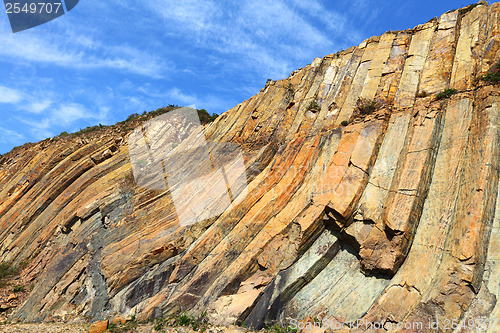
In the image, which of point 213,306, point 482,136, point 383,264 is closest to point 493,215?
point 482,136

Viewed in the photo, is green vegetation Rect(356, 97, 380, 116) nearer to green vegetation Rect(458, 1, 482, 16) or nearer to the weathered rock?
green vegetation Rect(458, 1, 482, 16)

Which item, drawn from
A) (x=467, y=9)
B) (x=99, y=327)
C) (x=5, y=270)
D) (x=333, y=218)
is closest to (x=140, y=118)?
(x=5, y=270)

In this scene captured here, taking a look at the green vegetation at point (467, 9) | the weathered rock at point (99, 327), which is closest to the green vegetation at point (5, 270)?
the weathered rock at point (99, 327)

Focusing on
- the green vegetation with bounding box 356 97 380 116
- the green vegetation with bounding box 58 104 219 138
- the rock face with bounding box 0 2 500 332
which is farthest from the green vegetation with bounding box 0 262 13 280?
the green vegetation with bounding box 356 97 380 116

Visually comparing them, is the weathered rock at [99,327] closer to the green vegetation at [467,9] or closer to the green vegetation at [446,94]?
the green vegetation at [446,94]

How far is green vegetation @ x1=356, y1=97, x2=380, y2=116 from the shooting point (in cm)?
1662

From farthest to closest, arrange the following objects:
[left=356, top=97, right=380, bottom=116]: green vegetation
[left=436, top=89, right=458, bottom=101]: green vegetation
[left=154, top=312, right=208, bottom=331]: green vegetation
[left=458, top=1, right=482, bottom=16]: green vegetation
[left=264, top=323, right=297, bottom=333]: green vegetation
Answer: [left=458, top=1, right=482, bottom=16]: green vegetation
[left=356, top=97, right=380, bottom=116]: green vegetation
[left=436, top=89, right=458, bottom=101]: green vegetation
[left=154, top=312, right=208, bottom=331]: green vegetation
[left=264, top=323, right=297, bottom=333]: green vegetation

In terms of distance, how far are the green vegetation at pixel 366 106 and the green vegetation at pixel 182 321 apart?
38.8 feet

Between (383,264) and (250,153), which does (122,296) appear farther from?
(383,264)

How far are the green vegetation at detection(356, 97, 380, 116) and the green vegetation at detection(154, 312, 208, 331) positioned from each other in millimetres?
11819

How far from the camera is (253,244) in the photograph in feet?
46.6

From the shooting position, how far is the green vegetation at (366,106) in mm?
16625

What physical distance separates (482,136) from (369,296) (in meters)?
7.15

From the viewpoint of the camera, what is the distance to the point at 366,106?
55.3 feet
